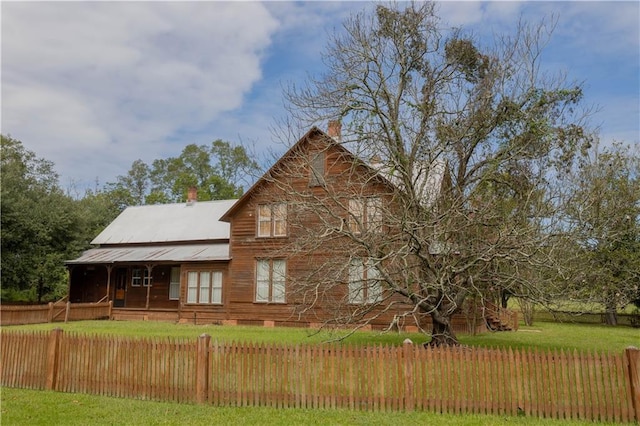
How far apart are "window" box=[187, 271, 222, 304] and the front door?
733 cm

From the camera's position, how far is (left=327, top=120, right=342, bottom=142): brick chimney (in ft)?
50.1

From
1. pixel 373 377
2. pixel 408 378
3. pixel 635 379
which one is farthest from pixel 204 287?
pixel 635 379

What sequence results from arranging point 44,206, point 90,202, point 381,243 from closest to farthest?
1. point 381,243
2. point 44,206
3. point 90,202

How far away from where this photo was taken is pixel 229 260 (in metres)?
26.0

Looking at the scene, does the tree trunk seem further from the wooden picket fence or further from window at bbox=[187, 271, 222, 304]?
window at bbox=[187, 271, 222, 304]

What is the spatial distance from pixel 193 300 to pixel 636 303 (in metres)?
27.1

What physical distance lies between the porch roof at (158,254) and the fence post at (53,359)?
15401mm

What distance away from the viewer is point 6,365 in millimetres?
10969

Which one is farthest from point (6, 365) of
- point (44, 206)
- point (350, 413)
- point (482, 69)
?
point (44, 206)

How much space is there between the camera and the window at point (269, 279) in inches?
973

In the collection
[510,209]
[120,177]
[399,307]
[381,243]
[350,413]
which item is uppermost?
[120,177]

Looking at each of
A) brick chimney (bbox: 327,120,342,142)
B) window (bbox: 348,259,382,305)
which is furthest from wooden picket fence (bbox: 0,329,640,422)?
brick chimney (bbox: 327,120,342,142)

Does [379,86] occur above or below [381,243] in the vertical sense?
above

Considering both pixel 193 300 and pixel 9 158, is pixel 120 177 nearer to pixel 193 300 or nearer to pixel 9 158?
pixel 9 158
